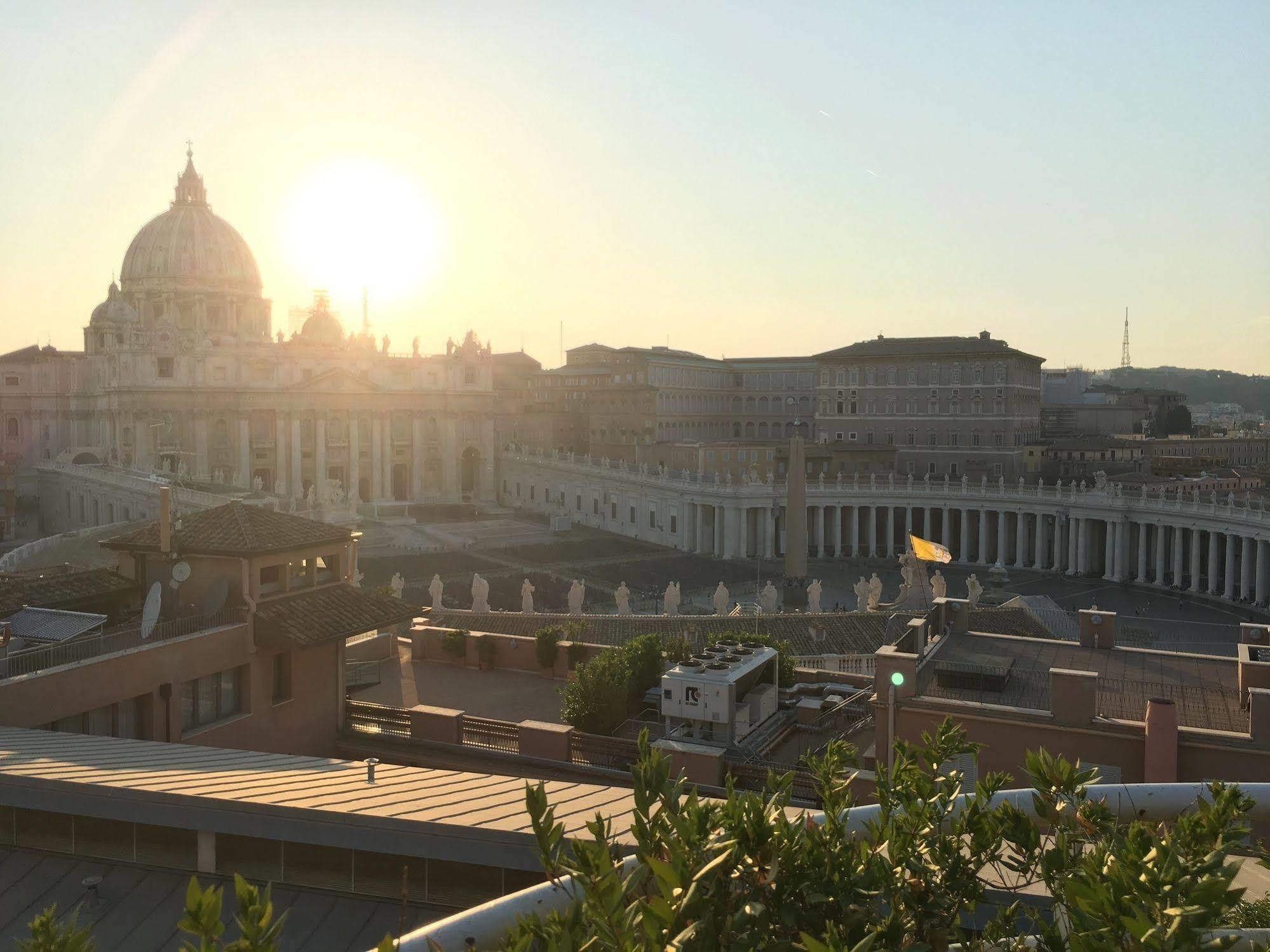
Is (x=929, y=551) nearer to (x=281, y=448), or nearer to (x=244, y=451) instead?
(x=244, y=451)

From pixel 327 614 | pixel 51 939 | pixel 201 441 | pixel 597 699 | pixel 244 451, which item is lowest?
pixel 597 699

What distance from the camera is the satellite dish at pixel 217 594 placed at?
1872cm

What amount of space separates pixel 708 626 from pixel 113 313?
7952cm

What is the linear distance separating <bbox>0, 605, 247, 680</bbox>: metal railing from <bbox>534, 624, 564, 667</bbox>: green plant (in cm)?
772

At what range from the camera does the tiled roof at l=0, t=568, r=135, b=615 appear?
1945 centimetres

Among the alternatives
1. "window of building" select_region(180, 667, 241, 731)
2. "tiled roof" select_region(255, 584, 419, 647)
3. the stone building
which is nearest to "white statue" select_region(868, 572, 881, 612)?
"tiled roof" select_region(255, 584, 419, 647)

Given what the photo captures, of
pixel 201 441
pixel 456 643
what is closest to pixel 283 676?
pixel 456 643

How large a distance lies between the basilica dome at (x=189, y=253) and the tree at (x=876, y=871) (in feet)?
340

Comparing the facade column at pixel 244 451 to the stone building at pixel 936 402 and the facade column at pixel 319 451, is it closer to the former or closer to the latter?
the facade column at pixel 319 451

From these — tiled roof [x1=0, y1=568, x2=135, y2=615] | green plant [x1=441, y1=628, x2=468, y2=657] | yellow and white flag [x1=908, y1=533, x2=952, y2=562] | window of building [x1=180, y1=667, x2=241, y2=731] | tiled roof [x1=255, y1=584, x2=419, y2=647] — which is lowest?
green plant [x1=441, y1=628, x2=468, y2=657]

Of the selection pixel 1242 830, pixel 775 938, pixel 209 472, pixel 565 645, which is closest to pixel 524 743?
pixel 565 645

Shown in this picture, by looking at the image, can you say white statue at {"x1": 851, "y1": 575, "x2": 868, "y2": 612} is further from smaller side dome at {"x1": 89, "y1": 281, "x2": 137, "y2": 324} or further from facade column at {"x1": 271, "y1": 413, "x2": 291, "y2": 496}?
smaller side dome at {"x1": 89, "y1": 281, "x2": 137, "y2": 324}

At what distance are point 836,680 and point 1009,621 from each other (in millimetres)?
11586

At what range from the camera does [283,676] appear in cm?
1889
